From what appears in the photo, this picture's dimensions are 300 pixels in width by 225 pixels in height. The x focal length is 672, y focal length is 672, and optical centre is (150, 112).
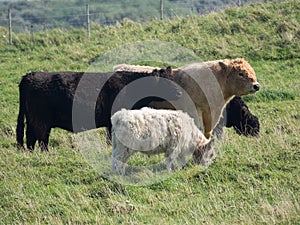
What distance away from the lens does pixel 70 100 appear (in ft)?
38.5

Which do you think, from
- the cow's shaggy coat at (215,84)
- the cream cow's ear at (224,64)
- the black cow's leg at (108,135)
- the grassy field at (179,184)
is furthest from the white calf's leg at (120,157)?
the cream cow's ear at (224,64)

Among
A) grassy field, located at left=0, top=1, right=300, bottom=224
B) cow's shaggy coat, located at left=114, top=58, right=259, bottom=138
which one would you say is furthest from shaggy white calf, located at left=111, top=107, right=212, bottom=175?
cow's shaggy coat, located at left=114, top=58, right=259, bottom=138

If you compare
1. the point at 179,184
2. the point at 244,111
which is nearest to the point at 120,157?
the point at 179,184

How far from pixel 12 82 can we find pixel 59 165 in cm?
867

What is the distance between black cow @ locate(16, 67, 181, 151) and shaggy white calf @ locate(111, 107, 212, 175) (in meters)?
2.04

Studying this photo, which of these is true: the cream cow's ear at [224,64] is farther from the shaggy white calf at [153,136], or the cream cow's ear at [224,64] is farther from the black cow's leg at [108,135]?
the shaggy white calf at [153,136]

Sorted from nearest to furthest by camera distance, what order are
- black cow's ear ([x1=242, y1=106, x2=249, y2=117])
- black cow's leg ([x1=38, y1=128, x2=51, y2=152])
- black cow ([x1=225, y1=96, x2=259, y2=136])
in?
black cow's leg ([x1=38, y1=128, x2=51, y2=152])
black cow ([x1=225, y1=96, x2=259, y2=136])
black cow's ear ([x1=242, y1=106, x2=249, y2=117])

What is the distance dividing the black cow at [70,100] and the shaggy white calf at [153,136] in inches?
80.2

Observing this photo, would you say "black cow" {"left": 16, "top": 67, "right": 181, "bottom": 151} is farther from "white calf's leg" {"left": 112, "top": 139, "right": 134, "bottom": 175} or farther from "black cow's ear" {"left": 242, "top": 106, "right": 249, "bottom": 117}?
"white calf's leg" {"left": 112, "top": 139, "right": 134, "bottom": 175}

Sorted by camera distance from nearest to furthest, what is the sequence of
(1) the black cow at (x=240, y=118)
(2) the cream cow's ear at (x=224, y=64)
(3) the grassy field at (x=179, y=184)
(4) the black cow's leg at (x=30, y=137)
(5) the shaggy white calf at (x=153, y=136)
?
(3) the grassy field at (x=179, y=184) → (5) the shaggy white calf at (x=153, y=136) → (4) the black cow's leg at (x=30, y=137) → (1) the black cow at (x=240, y=118) → (2) the cream cow's ear at (x=224, y=64)

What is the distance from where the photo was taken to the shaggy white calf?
9.57 metres

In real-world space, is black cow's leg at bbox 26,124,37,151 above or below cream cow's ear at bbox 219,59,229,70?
below

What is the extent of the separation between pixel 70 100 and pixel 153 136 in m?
2.55

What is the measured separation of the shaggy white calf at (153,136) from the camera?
9570mm
